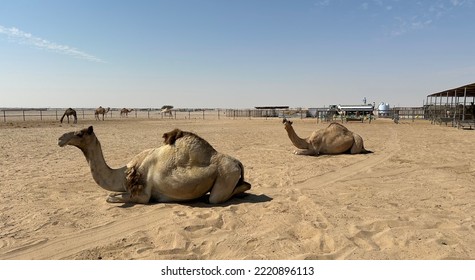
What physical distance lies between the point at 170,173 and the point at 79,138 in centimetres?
172

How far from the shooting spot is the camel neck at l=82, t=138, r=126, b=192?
20.1 ft

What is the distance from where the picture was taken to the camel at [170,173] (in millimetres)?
6004

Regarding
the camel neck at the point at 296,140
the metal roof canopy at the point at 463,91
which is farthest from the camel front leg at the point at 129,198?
the metal roof canopy at the point at 463,91

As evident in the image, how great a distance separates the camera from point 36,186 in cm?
768

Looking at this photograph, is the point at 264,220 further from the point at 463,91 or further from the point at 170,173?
the point at 463,91

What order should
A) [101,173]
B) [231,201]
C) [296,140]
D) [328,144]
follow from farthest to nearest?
1. [328,144]
2. [296,140]
3. [231,201]
4. [101,173]

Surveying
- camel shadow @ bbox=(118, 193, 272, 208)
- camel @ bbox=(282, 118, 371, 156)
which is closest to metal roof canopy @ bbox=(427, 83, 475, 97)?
camel @ bbox=(282, 118, 371, 156)

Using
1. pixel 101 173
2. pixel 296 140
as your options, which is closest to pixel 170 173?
pixel 101 173

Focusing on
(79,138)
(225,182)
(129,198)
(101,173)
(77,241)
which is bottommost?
(77,241)

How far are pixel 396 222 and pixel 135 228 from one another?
13.3 ft

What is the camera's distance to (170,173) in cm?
601

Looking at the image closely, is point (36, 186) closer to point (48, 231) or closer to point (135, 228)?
point (48, 231)
